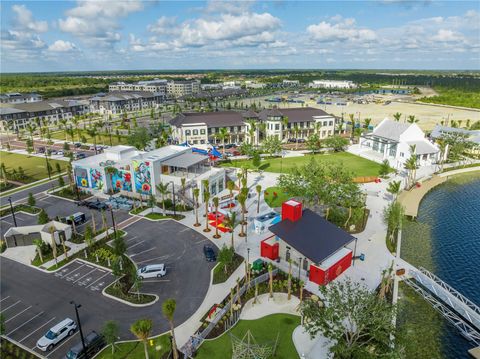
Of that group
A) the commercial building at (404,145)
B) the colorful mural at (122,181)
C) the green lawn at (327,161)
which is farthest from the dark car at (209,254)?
the commercial building at (404,145)

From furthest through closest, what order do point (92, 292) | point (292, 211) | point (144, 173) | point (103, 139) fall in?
point (103, 139) < point (144, 173) < point (292, 211) < point (92, 292)

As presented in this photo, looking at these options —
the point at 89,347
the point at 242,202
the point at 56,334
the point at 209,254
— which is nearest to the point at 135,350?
the point at 89,347

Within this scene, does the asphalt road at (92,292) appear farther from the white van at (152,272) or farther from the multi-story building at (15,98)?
the multi-story building at (15,98)

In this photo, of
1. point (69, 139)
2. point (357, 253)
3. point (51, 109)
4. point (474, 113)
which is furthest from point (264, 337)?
point (474, 113)

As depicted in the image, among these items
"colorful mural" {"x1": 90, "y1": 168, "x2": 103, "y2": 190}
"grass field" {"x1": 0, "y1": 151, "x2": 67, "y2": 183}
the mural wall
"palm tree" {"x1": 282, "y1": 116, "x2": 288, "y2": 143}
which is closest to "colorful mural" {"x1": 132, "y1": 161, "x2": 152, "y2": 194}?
the mural wall

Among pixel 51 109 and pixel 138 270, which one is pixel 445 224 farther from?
pixel 51 109

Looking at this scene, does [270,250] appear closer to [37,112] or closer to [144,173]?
[144,173]
